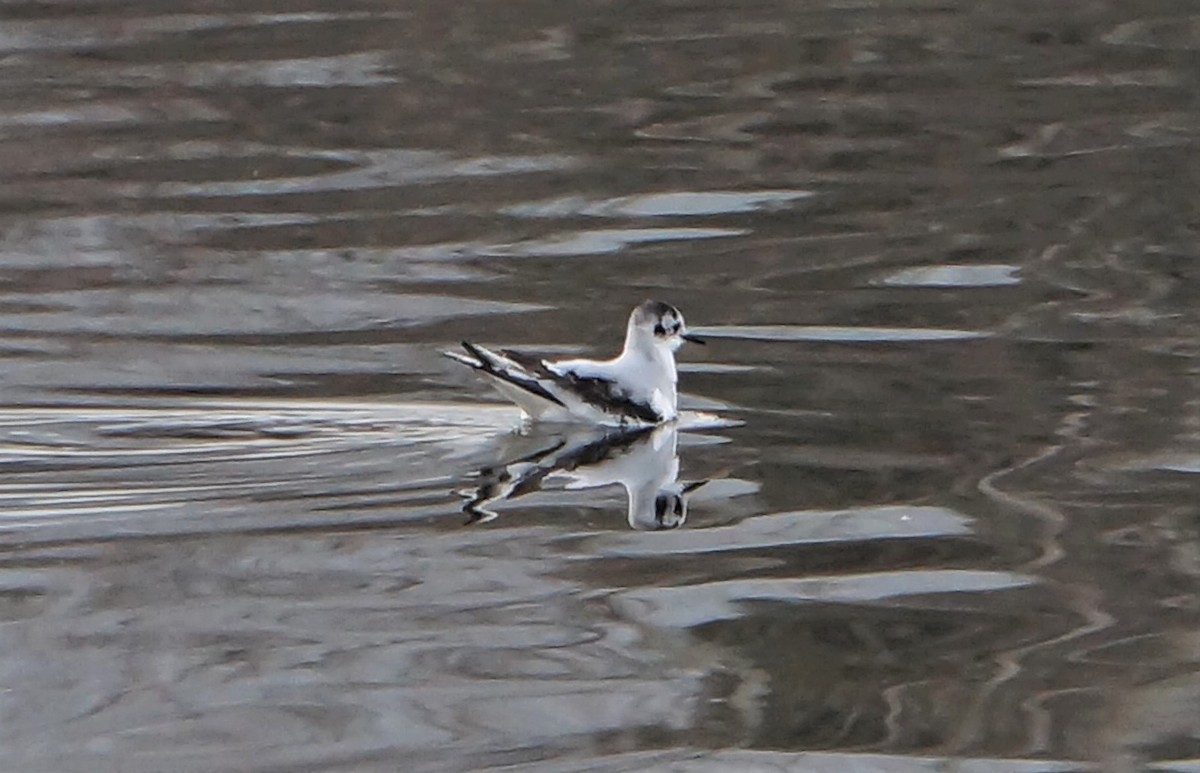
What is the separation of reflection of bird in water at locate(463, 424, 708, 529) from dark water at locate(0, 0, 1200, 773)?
0.04 metres

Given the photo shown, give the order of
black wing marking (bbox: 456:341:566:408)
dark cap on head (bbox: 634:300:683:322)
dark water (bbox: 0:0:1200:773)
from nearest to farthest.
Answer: dark water (bbox: 0:0:1200:773) → black wing marking (bbox: 456:341:566:408) → dark cap on head (bbox: 634:300:683:322)

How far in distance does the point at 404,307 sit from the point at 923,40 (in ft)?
23.8

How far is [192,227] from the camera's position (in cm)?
1471

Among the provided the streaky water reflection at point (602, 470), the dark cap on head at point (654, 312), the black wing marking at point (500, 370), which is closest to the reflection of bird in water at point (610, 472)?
the streaky water reflection at point (602, 470)

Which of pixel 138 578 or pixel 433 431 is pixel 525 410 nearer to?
pixel 433 431

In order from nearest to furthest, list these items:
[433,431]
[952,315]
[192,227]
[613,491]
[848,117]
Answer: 1. [613,491]
2. [433,431]
3. [952,315]
4. [192,227]
5. [848,117]

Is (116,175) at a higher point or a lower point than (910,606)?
higher

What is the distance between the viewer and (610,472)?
10.1 metres

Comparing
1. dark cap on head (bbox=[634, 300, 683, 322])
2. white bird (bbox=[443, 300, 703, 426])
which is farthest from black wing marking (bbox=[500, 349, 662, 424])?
dark cap on head (bbox=[634, 300, 683, 322])

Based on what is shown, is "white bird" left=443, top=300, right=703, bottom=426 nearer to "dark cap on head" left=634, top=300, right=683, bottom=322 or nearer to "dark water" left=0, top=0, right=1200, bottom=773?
"dark cap on head" left=634, top=300, right=683, bottom=322

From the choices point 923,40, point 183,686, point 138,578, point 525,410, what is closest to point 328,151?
point 923,40

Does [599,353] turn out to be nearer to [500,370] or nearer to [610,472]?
[500,370]

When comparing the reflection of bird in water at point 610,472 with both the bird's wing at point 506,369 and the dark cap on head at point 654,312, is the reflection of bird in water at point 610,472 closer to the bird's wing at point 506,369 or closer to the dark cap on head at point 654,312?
the bird's wing at point 506,369

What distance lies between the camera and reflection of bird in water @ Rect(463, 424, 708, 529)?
368 inches
